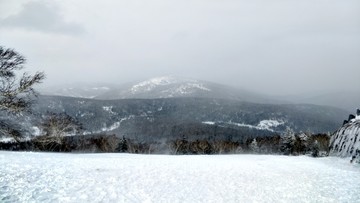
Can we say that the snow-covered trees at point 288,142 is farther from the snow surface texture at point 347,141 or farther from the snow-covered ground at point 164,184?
the snow-covered ground at point 164,184

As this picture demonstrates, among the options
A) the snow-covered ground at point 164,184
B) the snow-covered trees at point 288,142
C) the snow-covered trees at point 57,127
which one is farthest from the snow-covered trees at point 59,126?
the snow-covered trees at point 288,142

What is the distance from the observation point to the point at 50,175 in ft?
64.7

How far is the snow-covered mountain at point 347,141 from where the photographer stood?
3531 cm

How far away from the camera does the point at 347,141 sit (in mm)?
37375

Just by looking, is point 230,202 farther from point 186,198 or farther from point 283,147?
point 283,147

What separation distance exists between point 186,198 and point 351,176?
44.9 ft

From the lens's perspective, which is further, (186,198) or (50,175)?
(50,175)

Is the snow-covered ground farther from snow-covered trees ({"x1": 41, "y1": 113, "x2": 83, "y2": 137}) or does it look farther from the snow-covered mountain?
snow-covered trees ({"x1": 41, "y1": 113, "x2": 83, "y2": 137})

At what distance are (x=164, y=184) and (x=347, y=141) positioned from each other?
986 inches

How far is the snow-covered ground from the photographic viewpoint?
1694cm

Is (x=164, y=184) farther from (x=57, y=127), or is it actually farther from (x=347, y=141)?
(x=57, y=127)

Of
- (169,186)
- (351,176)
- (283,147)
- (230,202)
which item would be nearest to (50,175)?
(169,186)

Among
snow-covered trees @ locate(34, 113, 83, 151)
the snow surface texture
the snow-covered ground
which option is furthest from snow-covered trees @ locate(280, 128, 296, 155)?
the snow-covered ground

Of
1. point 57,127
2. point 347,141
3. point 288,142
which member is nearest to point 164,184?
point 347,141
